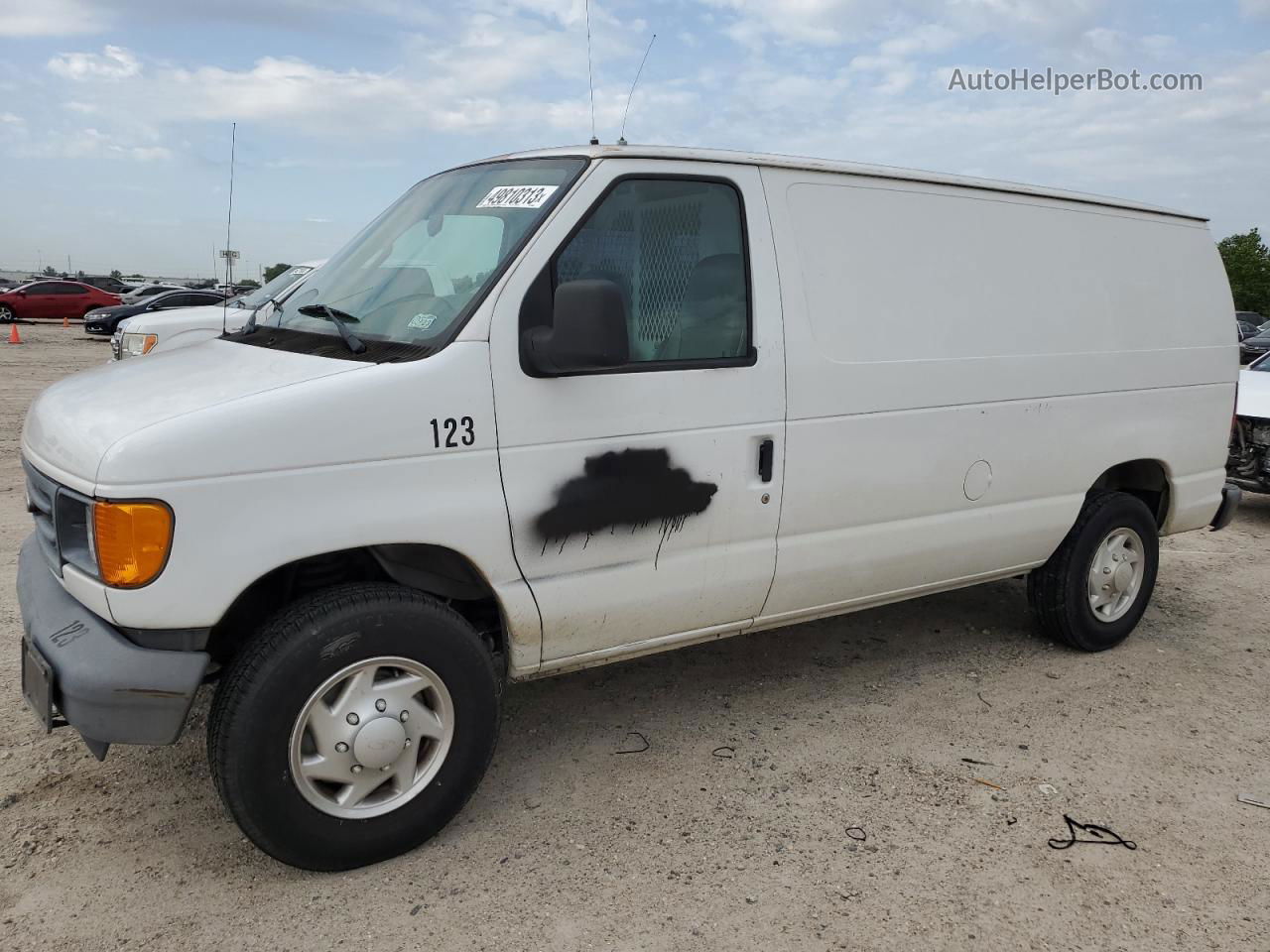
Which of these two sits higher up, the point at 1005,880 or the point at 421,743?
the point at 421,743

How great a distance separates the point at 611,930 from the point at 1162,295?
13.1 feet

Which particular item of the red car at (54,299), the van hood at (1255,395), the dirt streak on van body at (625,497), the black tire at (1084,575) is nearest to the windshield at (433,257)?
the dirt streak on van body at (625,497)

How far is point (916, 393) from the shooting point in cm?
411

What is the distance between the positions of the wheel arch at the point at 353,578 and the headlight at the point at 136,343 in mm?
6717

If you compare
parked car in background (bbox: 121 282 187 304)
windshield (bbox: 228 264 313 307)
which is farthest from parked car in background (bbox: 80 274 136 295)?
windshield (bbox: 228 264 313 307)

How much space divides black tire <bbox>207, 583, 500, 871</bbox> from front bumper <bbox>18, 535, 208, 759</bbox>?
0.49ft

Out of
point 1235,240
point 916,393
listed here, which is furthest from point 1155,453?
point 1235,240

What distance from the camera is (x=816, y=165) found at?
393cm

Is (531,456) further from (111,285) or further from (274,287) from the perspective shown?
(111,285)

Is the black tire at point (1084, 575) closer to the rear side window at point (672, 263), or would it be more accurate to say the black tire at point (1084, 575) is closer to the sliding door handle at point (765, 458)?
the sliding door handle at point (765, 458)

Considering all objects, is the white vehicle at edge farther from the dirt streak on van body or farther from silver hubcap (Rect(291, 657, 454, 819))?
silver hubcap (Rect(291, 657, 454, 819))

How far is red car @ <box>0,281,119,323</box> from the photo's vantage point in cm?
3200

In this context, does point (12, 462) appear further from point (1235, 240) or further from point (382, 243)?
point (1235, 240)

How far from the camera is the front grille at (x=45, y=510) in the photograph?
305 cm
